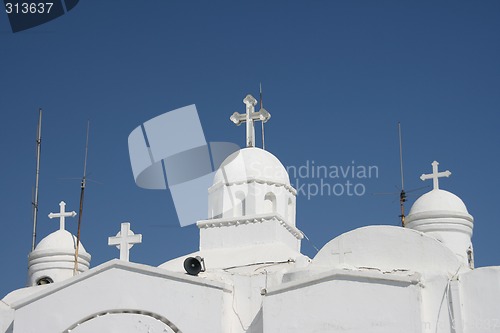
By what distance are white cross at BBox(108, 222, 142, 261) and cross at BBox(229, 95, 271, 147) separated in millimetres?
4702

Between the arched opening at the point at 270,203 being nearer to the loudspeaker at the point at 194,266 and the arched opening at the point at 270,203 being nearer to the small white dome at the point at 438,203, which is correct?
the small white dome at the point at 438,203

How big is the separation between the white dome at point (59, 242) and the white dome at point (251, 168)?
4.26 m

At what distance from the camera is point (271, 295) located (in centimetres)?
1878

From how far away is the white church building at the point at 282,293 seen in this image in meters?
18.0

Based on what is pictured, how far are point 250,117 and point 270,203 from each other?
8.45 feet

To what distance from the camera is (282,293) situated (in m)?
18.7

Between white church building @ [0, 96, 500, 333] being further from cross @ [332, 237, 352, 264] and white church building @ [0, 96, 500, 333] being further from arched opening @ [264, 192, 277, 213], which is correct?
arched opening @ [264, 192, 277, 213]

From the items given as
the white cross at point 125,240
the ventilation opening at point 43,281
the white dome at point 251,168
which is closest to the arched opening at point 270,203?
the white dome at point 251,168

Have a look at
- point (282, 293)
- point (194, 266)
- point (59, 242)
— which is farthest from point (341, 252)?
point (59, 242)

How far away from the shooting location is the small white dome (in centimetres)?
2417

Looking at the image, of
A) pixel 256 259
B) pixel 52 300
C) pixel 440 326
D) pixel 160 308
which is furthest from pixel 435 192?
pixel 52 300

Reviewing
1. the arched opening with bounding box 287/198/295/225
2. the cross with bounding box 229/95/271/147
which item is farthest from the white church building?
the cross with bounding box 229/95/271/147

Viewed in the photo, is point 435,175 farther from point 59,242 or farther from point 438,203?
point 59,242

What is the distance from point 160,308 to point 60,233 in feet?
25.7
